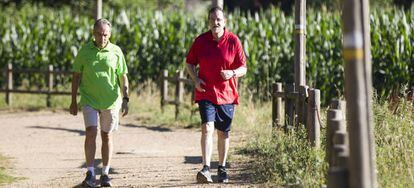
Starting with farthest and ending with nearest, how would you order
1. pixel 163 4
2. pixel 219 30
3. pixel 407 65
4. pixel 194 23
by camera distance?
pixel 163 4
pixel 194 23
pixel 407 65
pixel 219 30

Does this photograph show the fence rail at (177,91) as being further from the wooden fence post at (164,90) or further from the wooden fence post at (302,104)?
the wooden fence post at (302,104)

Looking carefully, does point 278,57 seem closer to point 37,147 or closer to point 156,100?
point 156,100

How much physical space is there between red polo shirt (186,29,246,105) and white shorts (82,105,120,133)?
0.95 m

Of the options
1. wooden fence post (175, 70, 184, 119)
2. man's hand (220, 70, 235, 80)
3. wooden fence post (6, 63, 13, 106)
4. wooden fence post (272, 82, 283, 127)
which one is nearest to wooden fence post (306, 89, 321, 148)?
man's hand (220, 70, 235, 80)

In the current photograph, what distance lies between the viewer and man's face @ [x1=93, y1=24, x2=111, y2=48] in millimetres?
9648

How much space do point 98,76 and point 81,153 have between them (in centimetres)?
386

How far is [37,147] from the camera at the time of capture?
14172mm

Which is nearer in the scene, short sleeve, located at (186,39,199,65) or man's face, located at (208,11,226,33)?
man's face, located at (208,11,226,33)

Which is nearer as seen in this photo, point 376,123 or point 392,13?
point 376,123

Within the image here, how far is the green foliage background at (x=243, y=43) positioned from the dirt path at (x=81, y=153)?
392cm

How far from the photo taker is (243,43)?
72.8 feet

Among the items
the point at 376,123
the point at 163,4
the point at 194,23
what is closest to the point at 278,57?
the point at 194,23

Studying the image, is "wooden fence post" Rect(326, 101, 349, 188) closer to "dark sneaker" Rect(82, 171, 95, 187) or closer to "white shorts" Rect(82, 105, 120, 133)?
"white shorts" Rect(82, 105, 120, 133)

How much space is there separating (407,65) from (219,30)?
12.5 metres
